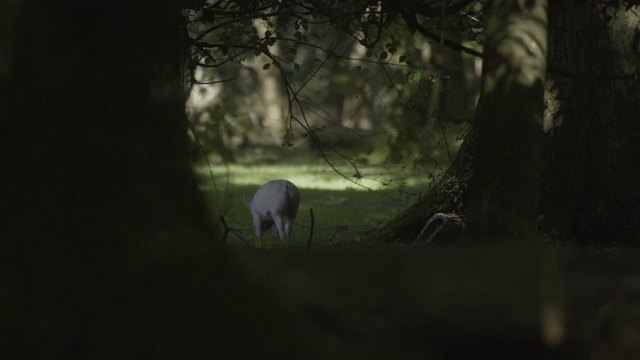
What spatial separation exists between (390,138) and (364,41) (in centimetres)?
1153

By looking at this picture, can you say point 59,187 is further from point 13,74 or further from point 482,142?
point 482,142

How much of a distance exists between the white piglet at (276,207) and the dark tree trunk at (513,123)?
562 cm

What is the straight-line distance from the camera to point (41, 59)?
3.54m

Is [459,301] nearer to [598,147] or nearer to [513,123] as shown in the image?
[513,123]

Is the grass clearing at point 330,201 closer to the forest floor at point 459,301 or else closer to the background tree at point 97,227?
the forest floor at point 459,301

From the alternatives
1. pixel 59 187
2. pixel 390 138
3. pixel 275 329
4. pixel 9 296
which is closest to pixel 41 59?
pixel 59 187

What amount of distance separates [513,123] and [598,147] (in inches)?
103

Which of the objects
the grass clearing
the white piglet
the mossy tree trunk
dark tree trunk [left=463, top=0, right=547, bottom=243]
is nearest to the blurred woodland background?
dark tree trunk [left=463, top=0, right=547, bottom=243]

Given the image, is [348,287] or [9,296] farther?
[348,287]

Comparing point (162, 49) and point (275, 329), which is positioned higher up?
point (162, 49)

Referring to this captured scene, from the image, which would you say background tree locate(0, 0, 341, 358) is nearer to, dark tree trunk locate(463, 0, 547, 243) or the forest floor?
the forest floor

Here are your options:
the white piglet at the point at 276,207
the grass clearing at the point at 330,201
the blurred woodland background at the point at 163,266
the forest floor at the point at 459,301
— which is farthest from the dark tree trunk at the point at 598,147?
the white piglet at the point at 276,207

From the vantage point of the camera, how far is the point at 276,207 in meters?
11.1

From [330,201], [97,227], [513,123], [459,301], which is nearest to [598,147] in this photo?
[513,123]
